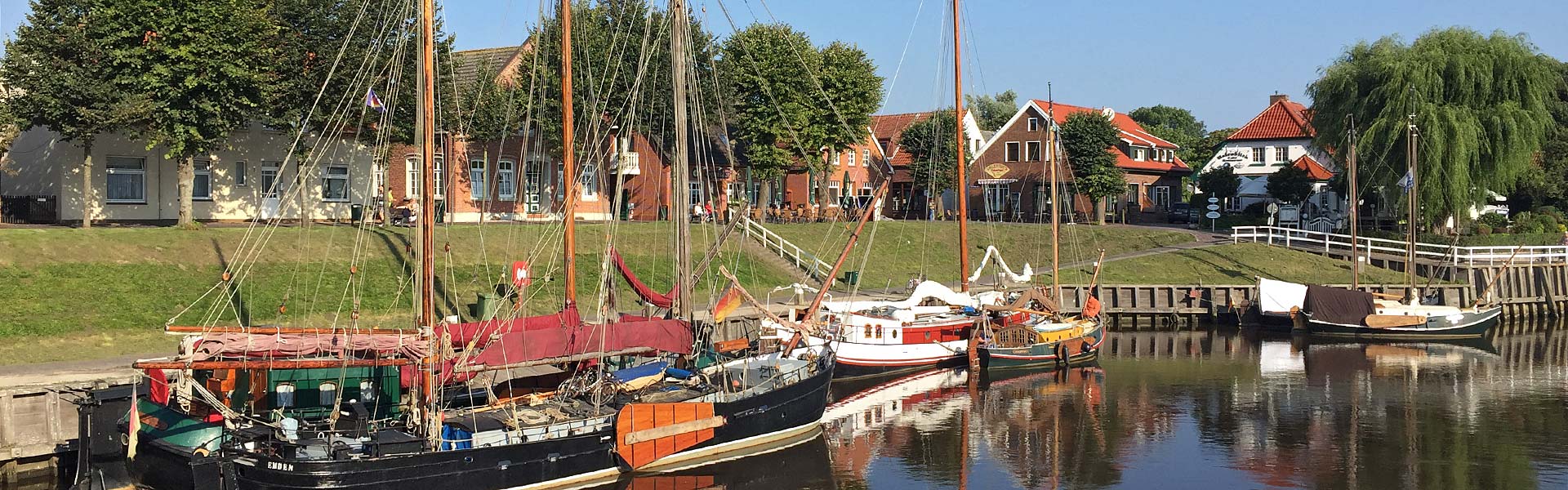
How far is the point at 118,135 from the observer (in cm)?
4538

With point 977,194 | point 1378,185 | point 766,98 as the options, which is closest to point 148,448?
point 766,98

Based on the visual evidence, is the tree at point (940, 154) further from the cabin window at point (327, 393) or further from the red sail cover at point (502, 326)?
the cabin window at point (327, 393)

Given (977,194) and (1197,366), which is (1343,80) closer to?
(977,194)

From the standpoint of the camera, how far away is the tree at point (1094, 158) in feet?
246

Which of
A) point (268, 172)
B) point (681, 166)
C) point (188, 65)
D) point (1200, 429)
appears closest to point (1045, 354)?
point (1200, 429)

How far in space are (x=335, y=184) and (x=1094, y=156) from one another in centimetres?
4265

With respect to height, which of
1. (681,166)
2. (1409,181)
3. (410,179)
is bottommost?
(681,166)

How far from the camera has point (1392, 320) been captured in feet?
165

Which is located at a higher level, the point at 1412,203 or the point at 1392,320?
the point at 1412,203

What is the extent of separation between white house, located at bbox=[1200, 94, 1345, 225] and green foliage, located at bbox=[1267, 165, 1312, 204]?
1.82m

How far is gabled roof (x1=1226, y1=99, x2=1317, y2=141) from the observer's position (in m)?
88.4

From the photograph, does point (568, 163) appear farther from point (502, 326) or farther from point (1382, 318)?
point (1382, 318)

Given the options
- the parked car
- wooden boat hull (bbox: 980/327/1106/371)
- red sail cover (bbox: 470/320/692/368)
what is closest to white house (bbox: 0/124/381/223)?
red sail cover (bbox: 470/320/692/368)

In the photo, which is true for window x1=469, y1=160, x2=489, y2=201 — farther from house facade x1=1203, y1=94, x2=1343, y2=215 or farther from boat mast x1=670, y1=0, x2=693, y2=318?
house facade x1=1203, y1=94, x2=1343, y2=215
